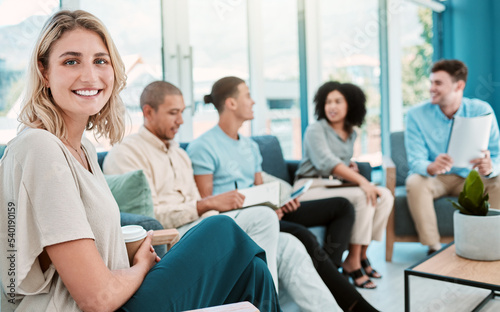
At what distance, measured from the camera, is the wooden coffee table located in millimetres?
1661

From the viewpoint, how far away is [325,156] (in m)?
2.97

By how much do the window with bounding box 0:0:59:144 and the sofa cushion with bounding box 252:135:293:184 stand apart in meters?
1.45

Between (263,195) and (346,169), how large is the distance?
0.91 meters

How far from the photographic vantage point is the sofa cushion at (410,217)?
9.87ft

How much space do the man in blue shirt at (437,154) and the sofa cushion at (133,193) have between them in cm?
185

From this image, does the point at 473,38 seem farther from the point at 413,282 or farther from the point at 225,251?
the point at 225,251

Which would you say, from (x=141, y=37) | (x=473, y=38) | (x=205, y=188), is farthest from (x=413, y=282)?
(x=473, y=38)

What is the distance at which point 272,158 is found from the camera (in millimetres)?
3162

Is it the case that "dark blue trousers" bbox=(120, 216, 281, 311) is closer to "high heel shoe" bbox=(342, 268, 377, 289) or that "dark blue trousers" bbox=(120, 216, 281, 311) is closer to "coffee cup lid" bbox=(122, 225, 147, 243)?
"coffee cup lid" bbox=(122, 225, 147, 243)

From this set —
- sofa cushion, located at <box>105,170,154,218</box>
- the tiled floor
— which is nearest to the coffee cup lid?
sofa cushion, located at <box>105,170,154,218</box>

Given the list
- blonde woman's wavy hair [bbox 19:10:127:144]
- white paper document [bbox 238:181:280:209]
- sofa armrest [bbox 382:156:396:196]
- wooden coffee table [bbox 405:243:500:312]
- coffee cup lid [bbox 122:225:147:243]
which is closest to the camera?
blonde woman's wavy hair [bbox 19:10:127:144]

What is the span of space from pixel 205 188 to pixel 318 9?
8.31 ft

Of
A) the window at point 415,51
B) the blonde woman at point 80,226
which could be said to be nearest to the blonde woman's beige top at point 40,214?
the blonde woman at point 80,226

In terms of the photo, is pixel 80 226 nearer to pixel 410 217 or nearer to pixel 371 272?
pixel 371 272
